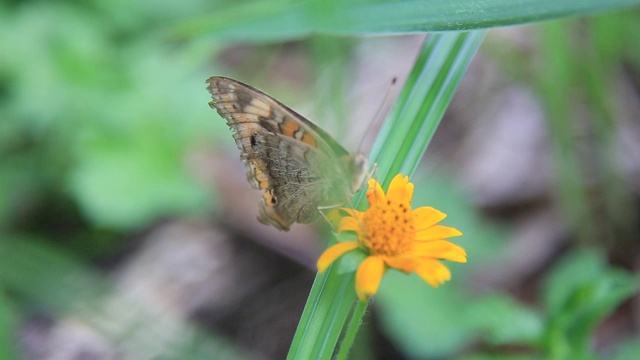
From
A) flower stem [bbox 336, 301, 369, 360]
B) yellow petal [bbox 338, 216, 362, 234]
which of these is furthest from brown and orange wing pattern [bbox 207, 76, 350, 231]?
flower stem [bbox 336, 301, 369, 360]

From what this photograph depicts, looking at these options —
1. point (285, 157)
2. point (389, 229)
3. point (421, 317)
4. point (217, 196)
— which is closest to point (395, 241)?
point (389, 229)

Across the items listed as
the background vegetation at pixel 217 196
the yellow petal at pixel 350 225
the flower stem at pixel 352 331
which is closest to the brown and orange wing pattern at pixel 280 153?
the yellow petal at pixel 350 225

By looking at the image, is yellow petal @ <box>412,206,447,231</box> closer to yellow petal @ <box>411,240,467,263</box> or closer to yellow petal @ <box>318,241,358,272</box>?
yellow petal @ <box>411,240,467,263</box>

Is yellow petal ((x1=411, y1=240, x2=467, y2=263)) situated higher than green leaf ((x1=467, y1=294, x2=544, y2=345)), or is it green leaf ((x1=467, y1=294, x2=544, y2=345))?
green leaf ((x1=467, y1=294, x2=544, y2=345))

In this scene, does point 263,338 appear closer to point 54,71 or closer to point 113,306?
point 113,306

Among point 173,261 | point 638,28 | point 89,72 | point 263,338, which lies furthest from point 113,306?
point 638,28
